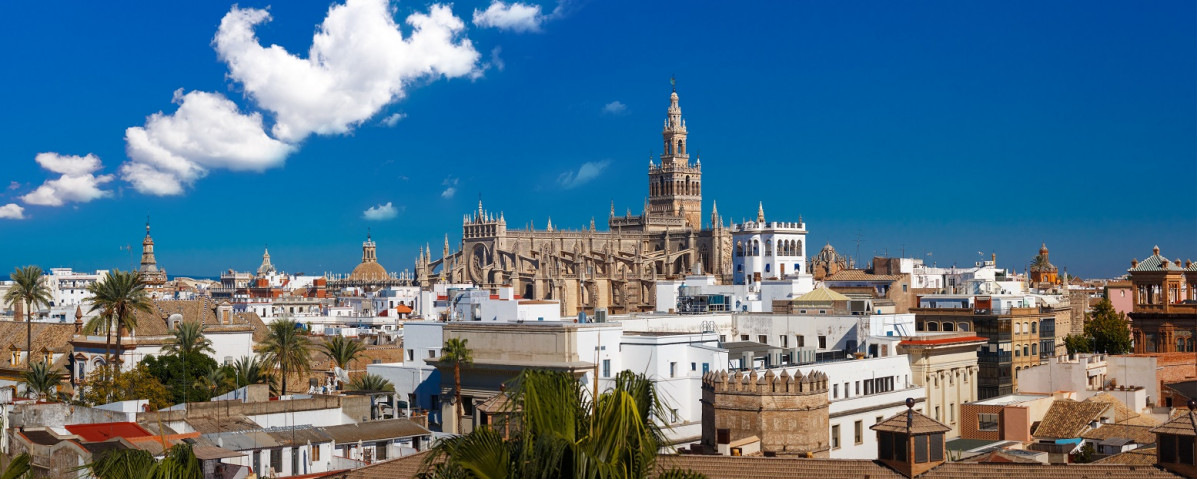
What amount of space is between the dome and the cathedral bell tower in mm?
41849

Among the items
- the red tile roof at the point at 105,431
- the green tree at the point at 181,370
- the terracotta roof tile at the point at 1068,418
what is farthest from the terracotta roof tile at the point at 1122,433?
the green tree at the point at 181,370

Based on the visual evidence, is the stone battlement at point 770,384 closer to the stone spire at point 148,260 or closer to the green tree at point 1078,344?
the green tree at point 1078,344

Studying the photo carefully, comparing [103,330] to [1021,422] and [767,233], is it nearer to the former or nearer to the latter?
[1021,422]

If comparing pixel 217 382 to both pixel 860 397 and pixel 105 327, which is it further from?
pixel 860 397

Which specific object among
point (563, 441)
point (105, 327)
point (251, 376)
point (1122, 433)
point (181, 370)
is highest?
point (105, 327)

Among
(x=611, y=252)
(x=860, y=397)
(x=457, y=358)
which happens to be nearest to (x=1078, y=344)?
(x=860, y=397)

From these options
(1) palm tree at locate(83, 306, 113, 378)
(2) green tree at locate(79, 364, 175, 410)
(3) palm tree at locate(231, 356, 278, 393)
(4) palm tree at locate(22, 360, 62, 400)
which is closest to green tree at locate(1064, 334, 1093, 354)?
(3) palm tree at locate(231, 356, 278, 393)

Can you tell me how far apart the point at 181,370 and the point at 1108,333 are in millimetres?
44431

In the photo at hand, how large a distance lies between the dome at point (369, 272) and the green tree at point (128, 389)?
432ft

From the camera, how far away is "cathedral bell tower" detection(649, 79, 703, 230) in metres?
166

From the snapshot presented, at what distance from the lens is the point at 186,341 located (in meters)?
58.8

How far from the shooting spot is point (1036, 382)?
156ft

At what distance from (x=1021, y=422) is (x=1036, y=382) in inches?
438

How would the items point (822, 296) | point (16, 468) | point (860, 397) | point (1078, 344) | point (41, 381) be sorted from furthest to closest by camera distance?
point (1078, 344)
point (822, 296)
point (41, 381)
point (860, 397)
point (16, 468)
